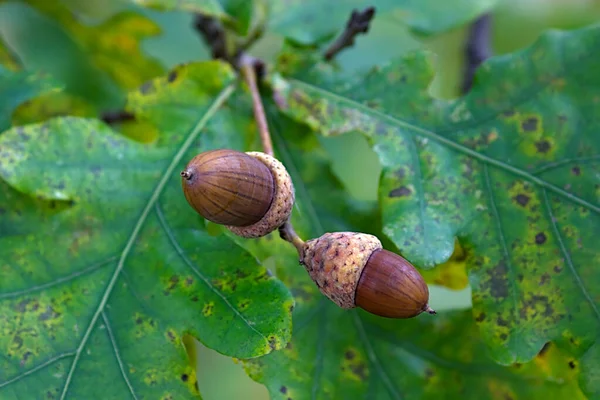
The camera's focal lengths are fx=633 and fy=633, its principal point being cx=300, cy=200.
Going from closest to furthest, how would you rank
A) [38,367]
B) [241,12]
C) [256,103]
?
[38,367]
[256,103]
[241,12]

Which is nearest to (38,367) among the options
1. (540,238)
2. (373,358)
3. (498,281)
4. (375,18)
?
(373,358)

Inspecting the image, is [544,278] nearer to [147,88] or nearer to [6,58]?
[147,88]

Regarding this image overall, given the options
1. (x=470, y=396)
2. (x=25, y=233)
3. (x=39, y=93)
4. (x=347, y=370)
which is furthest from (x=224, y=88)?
(x=470, y=396)

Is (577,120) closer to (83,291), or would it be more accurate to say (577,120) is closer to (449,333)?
(449,333)

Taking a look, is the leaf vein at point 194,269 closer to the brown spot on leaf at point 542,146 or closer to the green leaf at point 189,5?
the green leaf at point 189,5

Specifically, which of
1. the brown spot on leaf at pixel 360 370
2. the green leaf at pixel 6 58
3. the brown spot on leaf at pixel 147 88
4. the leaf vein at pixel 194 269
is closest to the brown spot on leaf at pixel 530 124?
the brown spot on leaf at pixel 360 370
